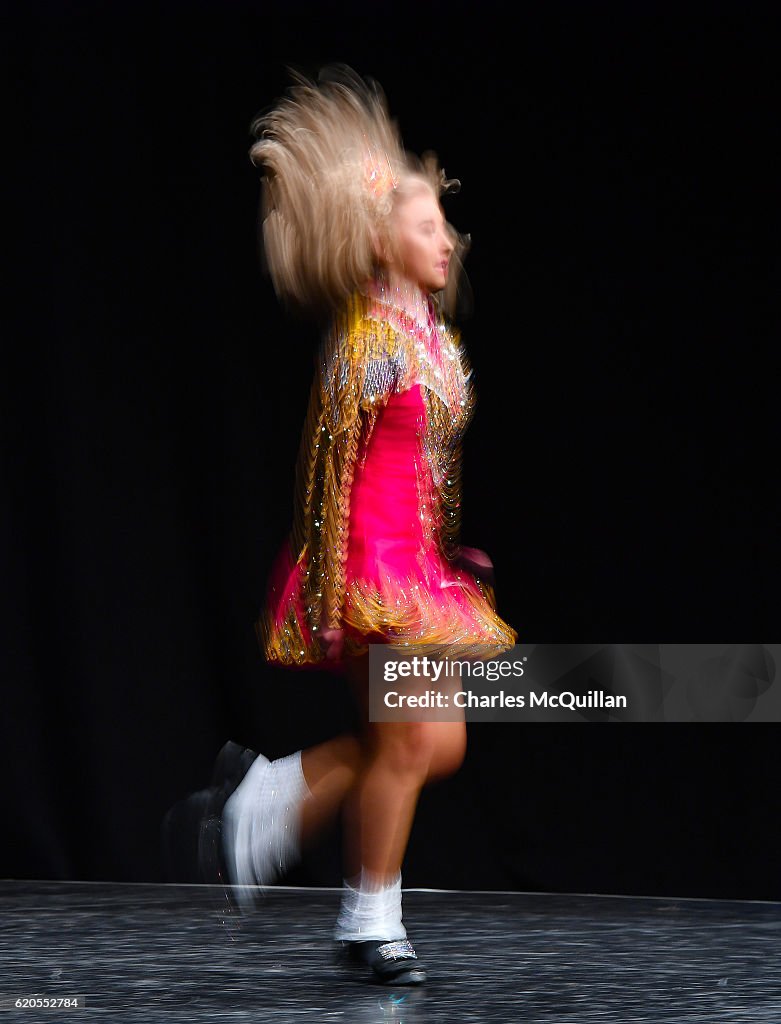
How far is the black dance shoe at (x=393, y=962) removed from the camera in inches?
95.1

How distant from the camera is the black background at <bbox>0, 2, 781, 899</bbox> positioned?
335 cm

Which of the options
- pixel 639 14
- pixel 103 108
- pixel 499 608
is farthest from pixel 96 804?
pixel 639 14

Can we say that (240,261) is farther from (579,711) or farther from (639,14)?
(579,711)

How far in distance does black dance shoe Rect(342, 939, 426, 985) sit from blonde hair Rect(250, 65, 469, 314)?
976 mm

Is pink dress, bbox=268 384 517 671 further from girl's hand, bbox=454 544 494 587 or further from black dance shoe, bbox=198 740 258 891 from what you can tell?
black dance shoe, bbox=198 740 258 891

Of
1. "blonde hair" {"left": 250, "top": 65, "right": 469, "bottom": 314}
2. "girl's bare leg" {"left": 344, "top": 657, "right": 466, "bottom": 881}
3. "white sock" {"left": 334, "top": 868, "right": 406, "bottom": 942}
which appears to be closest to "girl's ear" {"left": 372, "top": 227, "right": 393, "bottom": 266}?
"blonde hair" {"left": 250, "top": 65, "right": 469, "bottom": 314}

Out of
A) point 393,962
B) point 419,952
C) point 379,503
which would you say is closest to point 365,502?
point 379,503

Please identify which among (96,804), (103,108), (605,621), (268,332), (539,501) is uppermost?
(103,108)

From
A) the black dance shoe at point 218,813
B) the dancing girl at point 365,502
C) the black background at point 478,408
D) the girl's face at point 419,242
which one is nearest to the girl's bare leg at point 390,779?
the dancing girl at point 365,502

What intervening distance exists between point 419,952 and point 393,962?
0.31m

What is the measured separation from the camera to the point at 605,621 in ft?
11.1

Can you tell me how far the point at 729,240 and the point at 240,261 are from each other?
104 centimetres

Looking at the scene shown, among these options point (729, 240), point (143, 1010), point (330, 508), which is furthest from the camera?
point (729, 240)

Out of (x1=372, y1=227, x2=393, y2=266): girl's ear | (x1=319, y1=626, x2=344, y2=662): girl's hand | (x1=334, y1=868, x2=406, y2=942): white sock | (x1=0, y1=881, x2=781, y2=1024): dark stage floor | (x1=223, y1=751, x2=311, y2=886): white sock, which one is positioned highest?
(x1=372, y1=227, x2=393, y2=266): girl's ear
